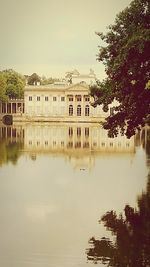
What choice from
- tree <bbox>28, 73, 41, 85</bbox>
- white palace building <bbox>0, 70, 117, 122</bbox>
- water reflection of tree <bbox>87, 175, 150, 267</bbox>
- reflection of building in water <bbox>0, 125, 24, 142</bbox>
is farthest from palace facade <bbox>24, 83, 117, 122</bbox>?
water reflection of tree <bbox>87, 175, 150, 267</bbox>

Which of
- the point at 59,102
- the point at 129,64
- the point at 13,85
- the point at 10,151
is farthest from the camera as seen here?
the point at 13,85

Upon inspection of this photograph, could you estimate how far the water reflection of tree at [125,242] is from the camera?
39.2 feet

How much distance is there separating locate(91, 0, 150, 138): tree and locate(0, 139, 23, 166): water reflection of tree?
891cm

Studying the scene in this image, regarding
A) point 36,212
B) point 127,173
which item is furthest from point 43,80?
point 36,212

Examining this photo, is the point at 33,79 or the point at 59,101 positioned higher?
the point at 33,79

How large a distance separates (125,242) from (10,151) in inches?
958

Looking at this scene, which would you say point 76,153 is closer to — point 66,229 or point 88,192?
point 88,192

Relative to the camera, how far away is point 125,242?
43.5ft

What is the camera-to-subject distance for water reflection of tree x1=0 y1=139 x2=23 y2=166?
31366mm

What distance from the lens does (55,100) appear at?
320 ft

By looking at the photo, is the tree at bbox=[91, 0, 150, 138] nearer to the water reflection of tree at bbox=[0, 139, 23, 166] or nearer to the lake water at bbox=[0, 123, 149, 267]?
the lake water at bbox=[0, 123, 149, 267]

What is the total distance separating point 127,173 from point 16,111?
7596 cm

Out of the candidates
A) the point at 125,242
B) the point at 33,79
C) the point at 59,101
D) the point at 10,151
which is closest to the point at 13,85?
the point at 59,101

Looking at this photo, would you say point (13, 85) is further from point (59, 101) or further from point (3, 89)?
point (59, 101)
